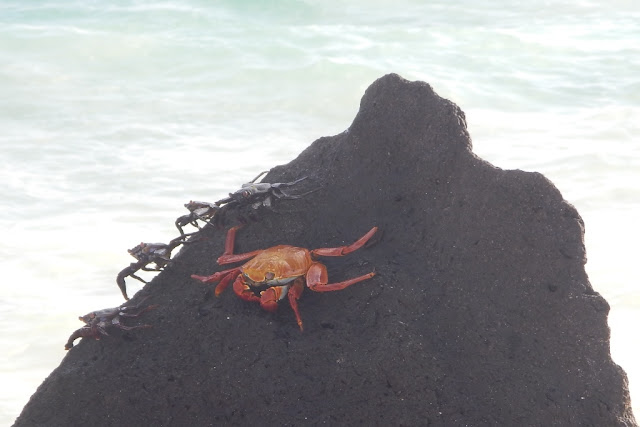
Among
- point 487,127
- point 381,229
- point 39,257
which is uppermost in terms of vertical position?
point 487,127

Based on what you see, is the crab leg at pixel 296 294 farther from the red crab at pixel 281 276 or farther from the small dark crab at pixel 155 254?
the small dark crab at pixel 155 254

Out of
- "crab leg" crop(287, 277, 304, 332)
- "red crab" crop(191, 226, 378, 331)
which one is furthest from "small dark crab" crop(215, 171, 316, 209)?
"crab leg" crop(287, 277, 304, 332)

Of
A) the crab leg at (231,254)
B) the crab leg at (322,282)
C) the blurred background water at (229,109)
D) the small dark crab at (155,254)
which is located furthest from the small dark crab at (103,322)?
the blurred background water at (229,109)

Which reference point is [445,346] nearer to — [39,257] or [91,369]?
[91,369]

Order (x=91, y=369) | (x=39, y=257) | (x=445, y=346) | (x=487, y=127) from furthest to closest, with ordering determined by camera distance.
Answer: (x=487, y=127)
(x=39, y=257)
(x=91, y=369)
(x=445, y=346)

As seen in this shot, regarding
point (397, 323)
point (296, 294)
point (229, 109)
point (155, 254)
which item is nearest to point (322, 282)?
point (296, 294)

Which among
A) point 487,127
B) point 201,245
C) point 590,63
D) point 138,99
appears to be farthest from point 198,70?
point 201,245

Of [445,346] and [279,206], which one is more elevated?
[279,206]

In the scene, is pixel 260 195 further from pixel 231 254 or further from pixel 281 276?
pixel 281 276

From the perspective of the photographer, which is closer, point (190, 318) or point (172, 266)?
point (190, 318)
